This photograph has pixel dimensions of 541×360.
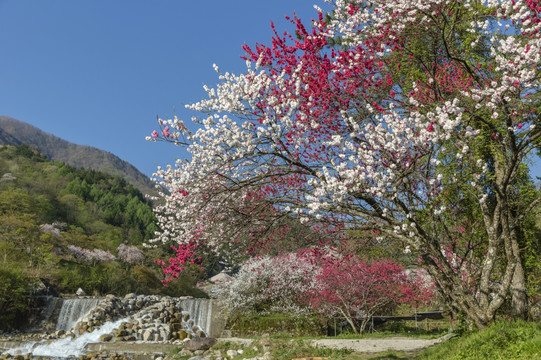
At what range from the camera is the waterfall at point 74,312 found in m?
20.6

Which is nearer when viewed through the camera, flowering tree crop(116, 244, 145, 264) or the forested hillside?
the forested hillside

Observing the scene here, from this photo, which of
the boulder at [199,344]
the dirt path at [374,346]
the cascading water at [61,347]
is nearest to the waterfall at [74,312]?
the cascading water at [61,347]

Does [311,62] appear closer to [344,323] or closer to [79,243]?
[344,323]

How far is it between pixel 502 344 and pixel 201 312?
15756 mm

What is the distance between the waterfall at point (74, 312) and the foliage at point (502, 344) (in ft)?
66.1

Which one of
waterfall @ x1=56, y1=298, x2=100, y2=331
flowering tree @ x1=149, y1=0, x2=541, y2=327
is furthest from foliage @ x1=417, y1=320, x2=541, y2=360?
waterfall @ x1=56, y1=298, x2=100, y2=331

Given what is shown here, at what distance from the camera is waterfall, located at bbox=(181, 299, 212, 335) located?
1830cm

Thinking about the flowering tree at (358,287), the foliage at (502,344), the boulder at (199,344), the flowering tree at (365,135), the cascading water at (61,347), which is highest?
the flowering tree at (365,135)

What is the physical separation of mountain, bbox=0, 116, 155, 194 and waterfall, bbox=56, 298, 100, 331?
151 metres

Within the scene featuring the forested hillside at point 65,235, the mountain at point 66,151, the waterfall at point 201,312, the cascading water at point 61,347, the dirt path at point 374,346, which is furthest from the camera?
the mountain at point 66,151

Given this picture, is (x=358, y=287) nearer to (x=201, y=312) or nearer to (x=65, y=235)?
(x=201, y=312)

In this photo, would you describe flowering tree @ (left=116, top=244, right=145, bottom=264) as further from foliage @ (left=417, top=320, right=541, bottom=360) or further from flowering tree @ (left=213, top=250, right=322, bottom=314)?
foliage @ (left=417, top=320, right=541, bottom=360)

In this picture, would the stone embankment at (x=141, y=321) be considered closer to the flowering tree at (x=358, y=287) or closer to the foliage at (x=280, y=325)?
the foliage at (x=280, y=325)

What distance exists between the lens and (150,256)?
1770 inches
